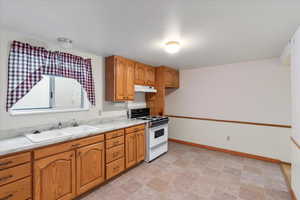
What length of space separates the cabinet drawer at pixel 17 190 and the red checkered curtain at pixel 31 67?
3.14 feet

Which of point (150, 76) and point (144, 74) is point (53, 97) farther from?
point (150, 76)

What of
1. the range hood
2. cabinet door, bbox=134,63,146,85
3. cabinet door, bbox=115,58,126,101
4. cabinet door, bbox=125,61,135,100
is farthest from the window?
cabinet door, bbox=134,63,146,85

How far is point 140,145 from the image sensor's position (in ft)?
9.57

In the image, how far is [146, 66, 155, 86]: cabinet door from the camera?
3.65 metres

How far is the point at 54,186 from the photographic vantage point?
1.70 meters

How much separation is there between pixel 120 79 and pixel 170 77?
1683 millimetres

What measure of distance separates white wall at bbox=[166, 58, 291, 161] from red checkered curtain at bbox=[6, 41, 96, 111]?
3116 millimetres

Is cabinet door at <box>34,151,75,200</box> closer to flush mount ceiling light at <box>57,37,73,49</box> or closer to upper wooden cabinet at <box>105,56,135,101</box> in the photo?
upper wooden cabinet at <box>105,56,135,101</box>

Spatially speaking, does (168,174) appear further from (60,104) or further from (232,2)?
(232,2)

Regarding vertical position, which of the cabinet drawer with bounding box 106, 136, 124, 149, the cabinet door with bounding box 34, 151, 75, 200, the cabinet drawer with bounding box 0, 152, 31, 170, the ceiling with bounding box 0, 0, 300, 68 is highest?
the ceiling with bounding box 0, 0, 300, 68

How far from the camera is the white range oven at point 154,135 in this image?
3049 mm

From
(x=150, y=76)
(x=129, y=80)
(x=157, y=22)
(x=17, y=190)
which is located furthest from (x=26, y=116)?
(x=150, y=76)

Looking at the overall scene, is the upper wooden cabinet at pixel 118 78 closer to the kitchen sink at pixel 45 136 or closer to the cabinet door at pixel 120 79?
the cabinet door at pixel 120 79

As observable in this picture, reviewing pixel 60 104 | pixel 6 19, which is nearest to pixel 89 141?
pixel 60 104
